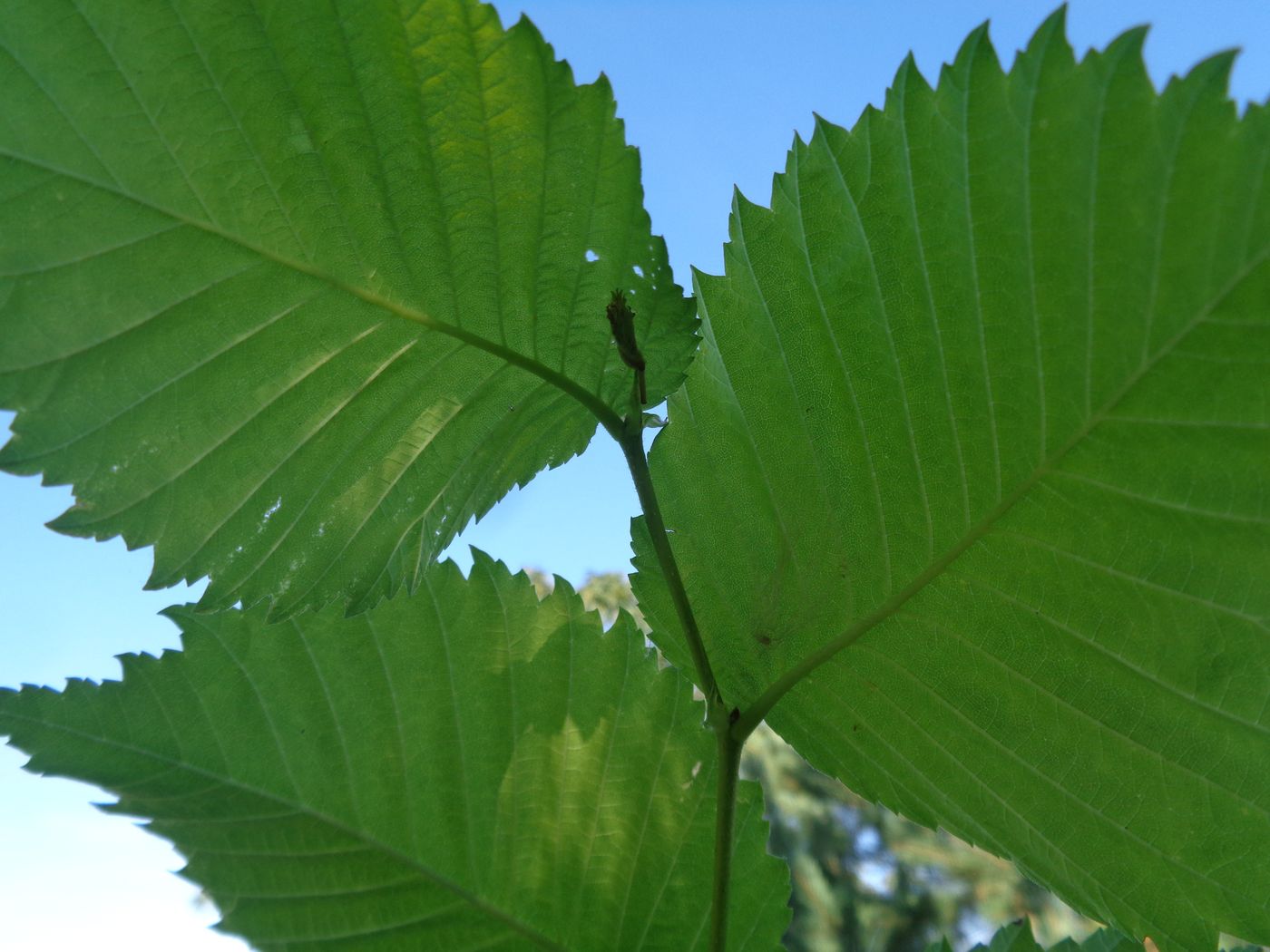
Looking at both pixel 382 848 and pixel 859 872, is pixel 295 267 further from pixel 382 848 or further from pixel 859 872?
pixel 859 872

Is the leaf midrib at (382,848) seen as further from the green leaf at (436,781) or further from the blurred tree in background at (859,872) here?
the blurred tree in background at (859,872)

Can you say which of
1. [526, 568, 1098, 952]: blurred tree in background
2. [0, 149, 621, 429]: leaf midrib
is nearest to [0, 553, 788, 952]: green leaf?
[0, 149, 621, 429]: leaf midrib

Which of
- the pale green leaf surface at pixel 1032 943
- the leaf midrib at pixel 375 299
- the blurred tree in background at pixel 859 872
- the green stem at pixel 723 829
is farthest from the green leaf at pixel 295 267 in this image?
the blurred tree in background at pixel 859 872

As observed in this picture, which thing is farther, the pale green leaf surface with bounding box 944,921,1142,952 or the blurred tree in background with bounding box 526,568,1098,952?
the blurred tree in background with bounding box 526,568,1098,952

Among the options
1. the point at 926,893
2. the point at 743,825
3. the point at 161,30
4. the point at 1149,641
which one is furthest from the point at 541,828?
the point at 926,893

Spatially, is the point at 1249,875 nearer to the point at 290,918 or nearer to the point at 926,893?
the point at 290,918

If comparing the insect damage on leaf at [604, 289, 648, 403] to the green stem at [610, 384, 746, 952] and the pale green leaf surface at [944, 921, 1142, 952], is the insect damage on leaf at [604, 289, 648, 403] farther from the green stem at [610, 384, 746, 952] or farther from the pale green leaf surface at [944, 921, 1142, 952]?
the pale green leaf surface at [944, 921, 1142, 952]
